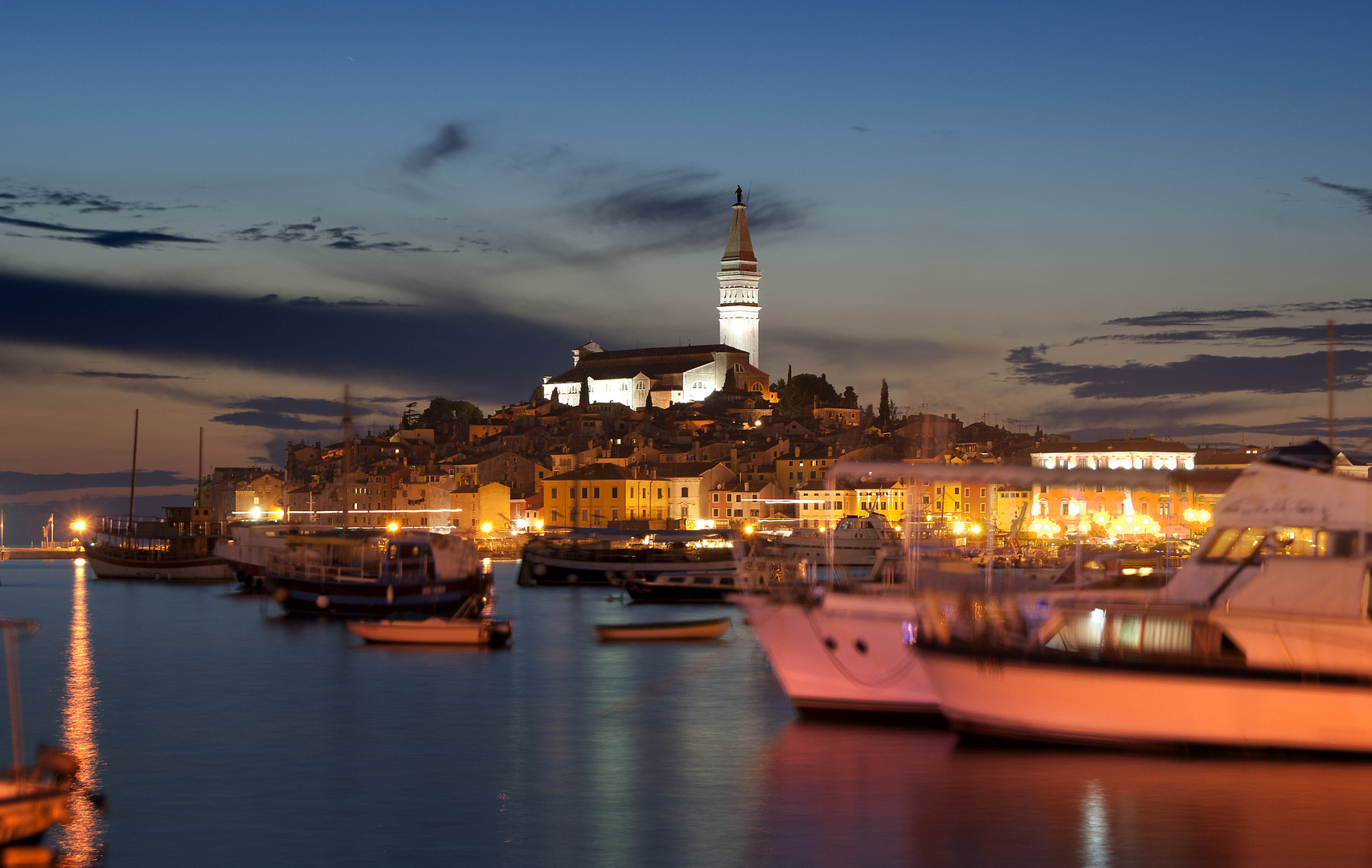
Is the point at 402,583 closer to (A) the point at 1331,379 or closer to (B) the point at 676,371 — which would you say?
(A) the point at 1331,379

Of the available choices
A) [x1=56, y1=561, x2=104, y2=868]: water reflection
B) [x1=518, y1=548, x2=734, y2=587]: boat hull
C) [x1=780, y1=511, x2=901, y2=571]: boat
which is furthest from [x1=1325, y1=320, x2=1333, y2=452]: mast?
[x1=518, y1=548, x2=734, y2=587]: boat hull

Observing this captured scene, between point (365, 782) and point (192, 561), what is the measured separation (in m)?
56.4

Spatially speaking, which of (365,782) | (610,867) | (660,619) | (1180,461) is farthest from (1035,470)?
(1180,461)

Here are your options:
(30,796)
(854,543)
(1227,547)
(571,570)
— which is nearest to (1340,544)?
(1227,547)

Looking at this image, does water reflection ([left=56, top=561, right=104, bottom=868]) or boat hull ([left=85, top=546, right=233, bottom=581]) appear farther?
boat hull ([left=85, top=546, right=233, bottom=581])

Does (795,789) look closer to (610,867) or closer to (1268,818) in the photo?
(610,867)

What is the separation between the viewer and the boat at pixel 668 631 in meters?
36.8

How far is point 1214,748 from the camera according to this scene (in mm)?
16703

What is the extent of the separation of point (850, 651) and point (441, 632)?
15710 millimetres

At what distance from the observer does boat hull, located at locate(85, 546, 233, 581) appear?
7181 centimetres

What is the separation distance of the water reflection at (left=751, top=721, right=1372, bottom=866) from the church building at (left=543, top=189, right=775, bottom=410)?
11369 cm

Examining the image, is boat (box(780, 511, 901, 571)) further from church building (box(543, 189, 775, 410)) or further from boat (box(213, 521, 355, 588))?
church building (box(543, 189, 775, 410))

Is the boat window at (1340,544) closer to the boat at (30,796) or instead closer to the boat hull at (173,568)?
the boat at (30,796)

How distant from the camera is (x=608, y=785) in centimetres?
1833
